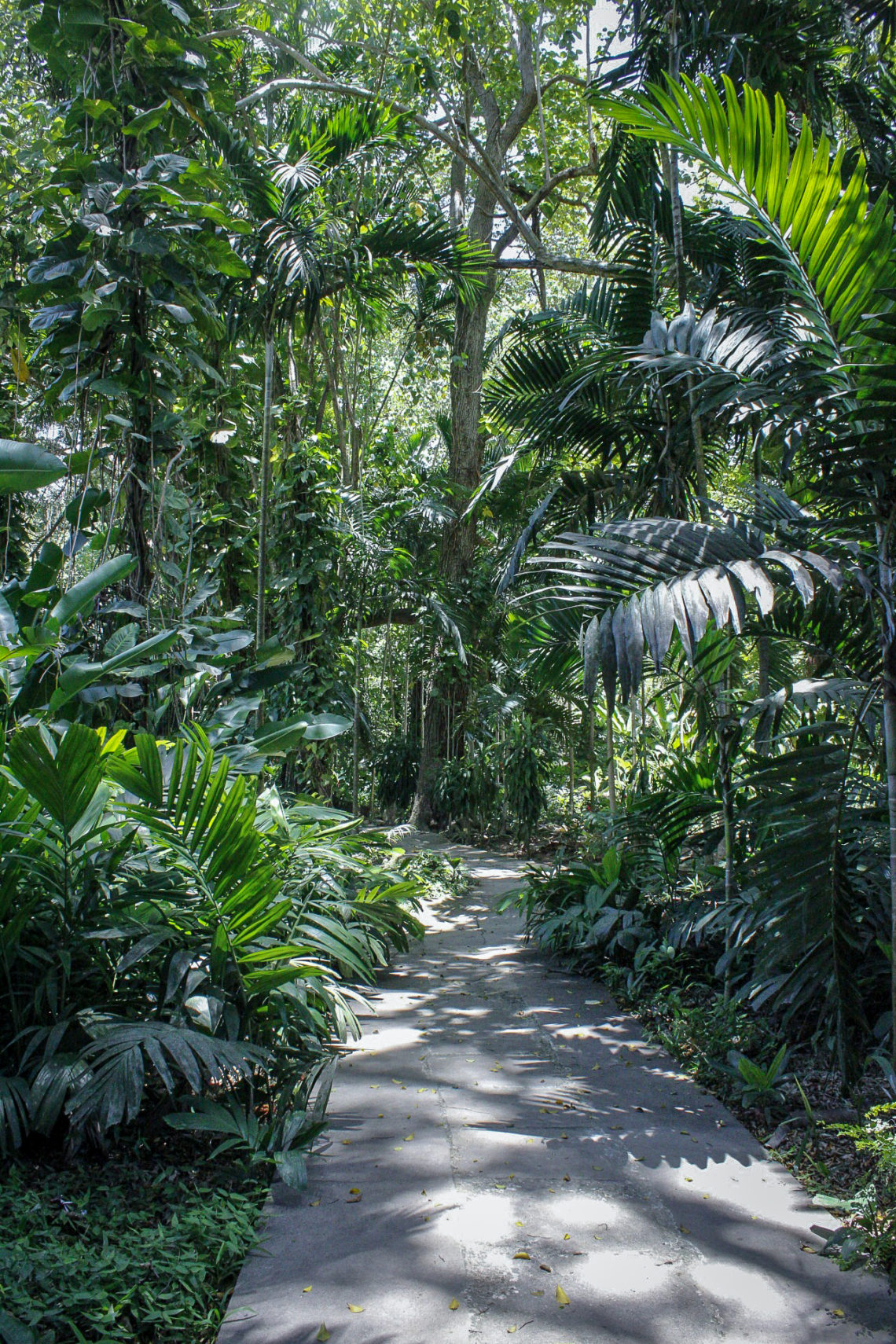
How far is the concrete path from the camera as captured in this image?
1.91 meters

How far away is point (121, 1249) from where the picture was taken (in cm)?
203

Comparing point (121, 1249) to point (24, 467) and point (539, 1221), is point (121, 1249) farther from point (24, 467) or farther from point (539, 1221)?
point (24, 467)

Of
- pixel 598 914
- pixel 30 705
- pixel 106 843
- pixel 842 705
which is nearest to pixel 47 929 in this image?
pixel 106 843

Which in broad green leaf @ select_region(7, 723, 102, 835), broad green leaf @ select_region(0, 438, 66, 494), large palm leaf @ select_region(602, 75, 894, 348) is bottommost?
broad green leaf @ select_region(7, 723, 102, 835)

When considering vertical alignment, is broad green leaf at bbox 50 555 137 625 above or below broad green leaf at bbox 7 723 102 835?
above

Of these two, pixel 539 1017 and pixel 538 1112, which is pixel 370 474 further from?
pixel 538 1112

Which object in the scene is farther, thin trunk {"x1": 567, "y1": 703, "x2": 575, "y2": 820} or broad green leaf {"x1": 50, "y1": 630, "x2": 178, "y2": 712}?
thin trunk {"x1": 567, "y1": 703, "x2": 575, "y2": 820}

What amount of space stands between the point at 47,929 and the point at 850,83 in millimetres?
5745

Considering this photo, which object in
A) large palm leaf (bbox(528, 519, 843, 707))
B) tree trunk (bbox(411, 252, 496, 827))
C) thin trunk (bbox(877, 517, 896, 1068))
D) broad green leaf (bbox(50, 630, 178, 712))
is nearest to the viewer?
large palm leaf (bbox(528, 519, 843, 707))

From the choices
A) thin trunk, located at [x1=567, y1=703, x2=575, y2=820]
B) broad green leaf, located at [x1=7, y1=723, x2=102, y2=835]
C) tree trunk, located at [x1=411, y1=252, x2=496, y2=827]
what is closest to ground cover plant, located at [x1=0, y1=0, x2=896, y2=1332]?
broad green leaf, located at [x1=7, y1=723, x2=102, y2=835]

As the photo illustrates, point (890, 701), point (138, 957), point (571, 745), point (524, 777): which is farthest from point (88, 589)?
point (571, 745)

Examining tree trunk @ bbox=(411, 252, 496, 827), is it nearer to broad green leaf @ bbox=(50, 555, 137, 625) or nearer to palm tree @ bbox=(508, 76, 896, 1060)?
broad green leaf @ bbox=(50, 555, 137, 625)

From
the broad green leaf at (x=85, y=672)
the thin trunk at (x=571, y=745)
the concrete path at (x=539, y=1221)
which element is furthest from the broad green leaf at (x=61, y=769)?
the thin trunk at (x=571, y=745)

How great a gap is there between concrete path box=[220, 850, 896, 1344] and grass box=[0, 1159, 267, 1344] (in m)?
0.09
